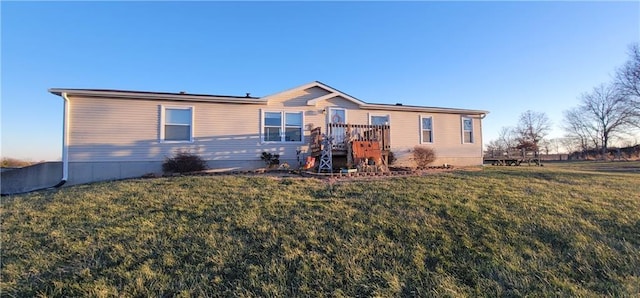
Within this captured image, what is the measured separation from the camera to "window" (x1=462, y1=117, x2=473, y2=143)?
14664 mm

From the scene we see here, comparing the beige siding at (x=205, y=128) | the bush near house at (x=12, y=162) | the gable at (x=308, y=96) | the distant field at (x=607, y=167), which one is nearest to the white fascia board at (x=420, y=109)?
the beige siding at (x=205, y=128)

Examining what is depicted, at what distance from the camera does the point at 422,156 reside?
41.4 ft

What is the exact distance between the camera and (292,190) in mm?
6543

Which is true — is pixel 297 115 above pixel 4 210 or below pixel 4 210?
above

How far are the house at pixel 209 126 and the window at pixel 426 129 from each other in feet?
0.21

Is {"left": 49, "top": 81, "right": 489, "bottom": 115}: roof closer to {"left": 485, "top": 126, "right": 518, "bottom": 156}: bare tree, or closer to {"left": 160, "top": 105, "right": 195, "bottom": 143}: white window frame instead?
{"left": 160, "top": 105, "right": 195, "bottom": 143}: white window frame

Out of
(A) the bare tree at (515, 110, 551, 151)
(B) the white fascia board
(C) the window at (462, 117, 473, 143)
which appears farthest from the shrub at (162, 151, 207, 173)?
(A) the bare tree at (515, 110, 551, 151)

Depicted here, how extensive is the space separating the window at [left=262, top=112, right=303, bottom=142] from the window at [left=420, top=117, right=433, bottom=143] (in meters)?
6.01

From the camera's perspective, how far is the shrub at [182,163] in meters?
10.2

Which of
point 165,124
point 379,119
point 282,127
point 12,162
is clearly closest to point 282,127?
point 282,127

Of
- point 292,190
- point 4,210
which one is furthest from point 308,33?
point 4,210

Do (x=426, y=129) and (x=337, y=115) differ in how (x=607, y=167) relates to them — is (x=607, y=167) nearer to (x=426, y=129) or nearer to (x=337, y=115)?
(x=426, y=129)

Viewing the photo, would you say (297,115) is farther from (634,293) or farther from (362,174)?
(634,293)

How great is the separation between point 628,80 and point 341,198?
2375 centimetres
